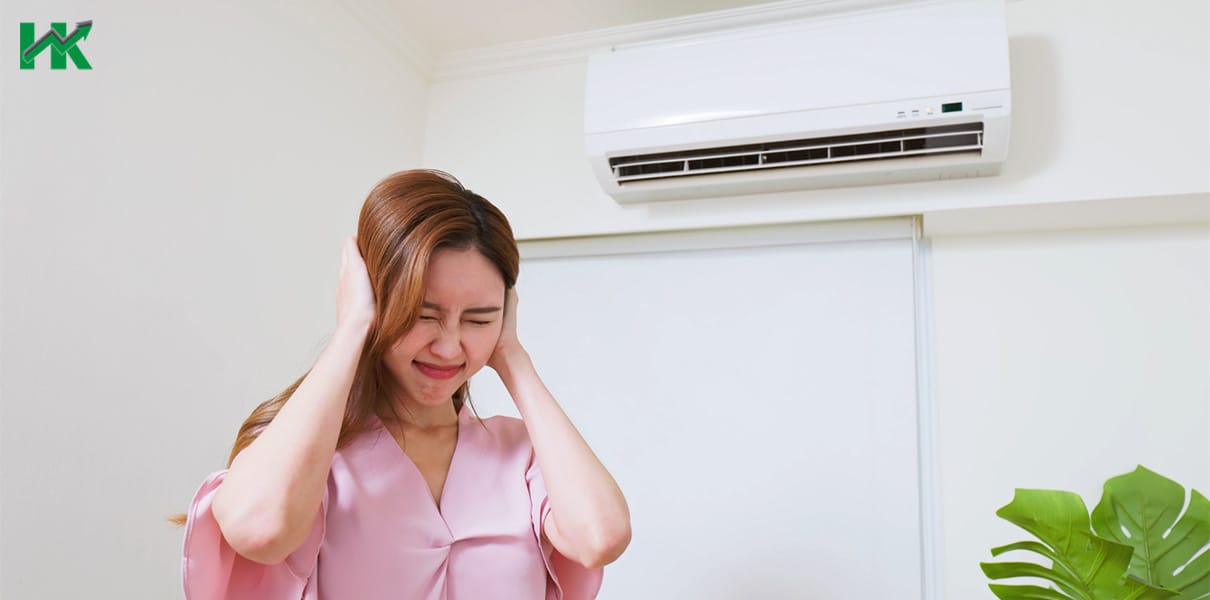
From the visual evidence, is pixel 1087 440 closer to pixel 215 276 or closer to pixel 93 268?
pixel 215 276

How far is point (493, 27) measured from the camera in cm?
253

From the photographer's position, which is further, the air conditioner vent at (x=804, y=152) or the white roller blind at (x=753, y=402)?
the white roller blind at (x=753, y=402)

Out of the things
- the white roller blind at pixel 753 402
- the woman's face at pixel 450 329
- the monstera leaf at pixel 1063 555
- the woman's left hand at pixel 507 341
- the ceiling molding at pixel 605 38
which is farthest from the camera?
the ceiling molding at pixel 605 38

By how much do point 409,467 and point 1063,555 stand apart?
1330mm

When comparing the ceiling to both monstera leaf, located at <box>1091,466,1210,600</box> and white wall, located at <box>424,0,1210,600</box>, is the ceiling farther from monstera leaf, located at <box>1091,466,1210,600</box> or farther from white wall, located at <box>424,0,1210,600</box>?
monstera leaf, located at <box>1091,466,1210,600</box>

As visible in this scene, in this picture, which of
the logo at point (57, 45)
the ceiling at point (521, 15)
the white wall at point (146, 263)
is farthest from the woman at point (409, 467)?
the ceiling at point (521, 15)

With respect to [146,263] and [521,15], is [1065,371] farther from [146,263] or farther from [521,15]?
[146,263]

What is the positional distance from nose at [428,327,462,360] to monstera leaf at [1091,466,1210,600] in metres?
1.43

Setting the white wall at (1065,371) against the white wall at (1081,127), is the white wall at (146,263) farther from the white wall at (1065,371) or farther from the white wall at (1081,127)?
the white wall at (1065,371)

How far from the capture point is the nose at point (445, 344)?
115 centimetres

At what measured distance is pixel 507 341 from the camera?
132 centimetres

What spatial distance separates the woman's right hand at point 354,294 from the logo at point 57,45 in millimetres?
764

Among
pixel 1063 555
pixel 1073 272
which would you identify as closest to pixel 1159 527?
pixel 1063 555

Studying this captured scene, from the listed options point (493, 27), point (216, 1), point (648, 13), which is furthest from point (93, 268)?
point (648, 13)
